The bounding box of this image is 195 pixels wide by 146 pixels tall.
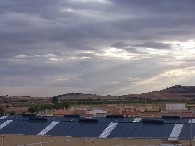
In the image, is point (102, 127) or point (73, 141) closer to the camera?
point (73, 141)

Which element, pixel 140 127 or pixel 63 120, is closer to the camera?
pixel 140 127

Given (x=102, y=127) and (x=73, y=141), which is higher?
(x=102, y=127)

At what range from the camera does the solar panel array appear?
30.9m

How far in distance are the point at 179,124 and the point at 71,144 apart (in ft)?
25.2

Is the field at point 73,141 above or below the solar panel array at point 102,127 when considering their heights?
below

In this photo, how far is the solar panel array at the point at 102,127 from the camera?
30.9 metres

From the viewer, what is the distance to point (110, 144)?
28859 mm

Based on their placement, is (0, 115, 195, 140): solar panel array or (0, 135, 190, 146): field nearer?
(0, 135, 190, 146): field

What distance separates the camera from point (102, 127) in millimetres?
33000

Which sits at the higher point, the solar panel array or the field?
the solar panel array

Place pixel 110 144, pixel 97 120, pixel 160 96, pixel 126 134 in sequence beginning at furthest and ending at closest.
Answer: pixel 160 96, pixel 97 120, pixel 126 134, pixel 110 144

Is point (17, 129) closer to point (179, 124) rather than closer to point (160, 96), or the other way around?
point (179, 124)

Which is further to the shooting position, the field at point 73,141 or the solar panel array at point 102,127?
the solar panel array at point 102,127

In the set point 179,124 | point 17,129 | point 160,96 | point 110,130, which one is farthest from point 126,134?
point 160,96
